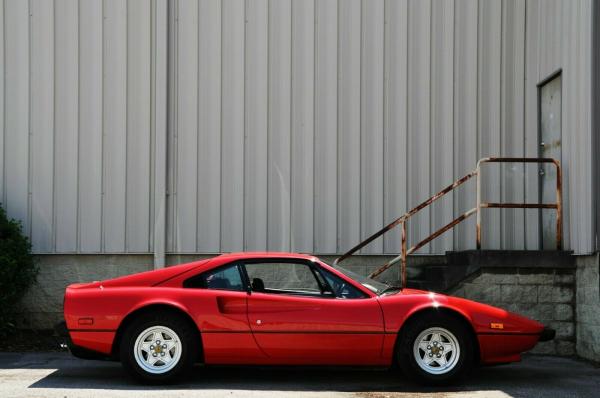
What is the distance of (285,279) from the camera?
26.5 feet

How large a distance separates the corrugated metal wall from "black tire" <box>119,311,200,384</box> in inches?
154

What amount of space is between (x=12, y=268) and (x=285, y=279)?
161 inches

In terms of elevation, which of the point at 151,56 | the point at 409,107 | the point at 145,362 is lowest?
the point at 145,362

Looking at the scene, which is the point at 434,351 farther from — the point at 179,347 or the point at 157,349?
the point at 157,349

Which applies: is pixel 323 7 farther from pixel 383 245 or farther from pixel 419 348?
pixel 419 348

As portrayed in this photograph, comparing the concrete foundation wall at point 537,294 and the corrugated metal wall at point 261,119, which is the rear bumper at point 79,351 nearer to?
the corrugated metal wall at point 261,119

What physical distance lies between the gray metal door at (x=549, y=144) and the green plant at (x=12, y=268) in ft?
22.7

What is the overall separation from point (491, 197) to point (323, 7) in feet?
11.5

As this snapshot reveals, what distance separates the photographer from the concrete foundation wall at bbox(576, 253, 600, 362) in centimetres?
923

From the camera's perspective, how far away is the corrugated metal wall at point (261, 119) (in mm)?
11383

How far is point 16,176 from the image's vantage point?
11.4m

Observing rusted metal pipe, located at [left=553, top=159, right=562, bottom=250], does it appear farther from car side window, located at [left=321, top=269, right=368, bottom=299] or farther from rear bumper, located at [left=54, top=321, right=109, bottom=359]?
rear bumper, located at [left=54, top=321, right=109, bottom=359]

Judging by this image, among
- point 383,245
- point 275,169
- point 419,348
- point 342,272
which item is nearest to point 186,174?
point 275,169

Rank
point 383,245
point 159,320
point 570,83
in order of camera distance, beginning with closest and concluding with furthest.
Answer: point 159,320 → point 570,83 → point 383,245
